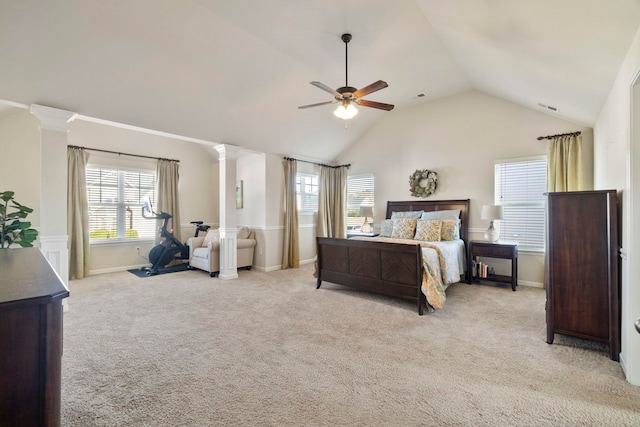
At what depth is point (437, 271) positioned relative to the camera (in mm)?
3936

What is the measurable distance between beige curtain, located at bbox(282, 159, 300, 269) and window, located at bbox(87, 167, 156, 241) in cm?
298

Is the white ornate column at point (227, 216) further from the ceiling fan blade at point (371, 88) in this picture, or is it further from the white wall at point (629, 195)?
the white wall at point (629, 195)

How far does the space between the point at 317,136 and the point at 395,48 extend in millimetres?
2631

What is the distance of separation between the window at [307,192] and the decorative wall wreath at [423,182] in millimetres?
2264

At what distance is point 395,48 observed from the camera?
3994mm

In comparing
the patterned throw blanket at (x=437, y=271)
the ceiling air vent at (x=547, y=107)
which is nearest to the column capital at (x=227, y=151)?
the patterned throw blanket at (x=437, y=271)

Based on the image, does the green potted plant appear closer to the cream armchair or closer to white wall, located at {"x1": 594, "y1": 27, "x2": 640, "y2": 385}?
the cream armchair

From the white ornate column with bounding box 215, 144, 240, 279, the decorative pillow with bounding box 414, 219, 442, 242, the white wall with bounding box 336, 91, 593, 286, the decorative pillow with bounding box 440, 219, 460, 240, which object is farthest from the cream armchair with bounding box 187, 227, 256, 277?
the decorative pillow with bounding box 440, 219, 460, 240

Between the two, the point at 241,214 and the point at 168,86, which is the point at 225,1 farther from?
the point at 241,214

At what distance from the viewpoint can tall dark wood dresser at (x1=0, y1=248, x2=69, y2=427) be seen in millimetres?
877

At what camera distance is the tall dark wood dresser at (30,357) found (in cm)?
88

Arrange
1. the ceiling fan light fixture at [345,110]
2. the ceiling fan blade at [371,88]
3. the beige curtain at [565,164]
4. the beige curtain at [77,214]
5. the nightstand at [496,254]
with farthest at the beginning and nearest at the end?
the beige curtain at [77,214] → the nightstand at [496,254] → the beige curtain at [565,164] → the ceiling fan light fixture at [345,110] → the ceiling fan blade at [371,88]

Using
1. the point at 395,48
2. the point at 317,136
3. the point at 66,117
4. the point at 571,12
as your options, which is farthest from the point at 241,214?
the point at 571,12

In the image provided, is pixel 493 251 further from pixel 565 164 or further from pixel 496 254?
pixel 565 164
